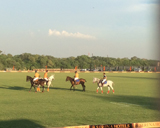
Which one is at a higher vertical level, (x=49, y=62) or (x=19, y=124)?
(x=49, y=62)

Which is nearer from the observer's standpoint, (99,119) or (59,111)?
(99,119)

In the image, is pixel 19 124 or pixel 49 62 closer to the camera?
pixel 19 124

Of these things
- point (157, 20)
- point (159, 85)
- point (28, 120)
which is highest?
point (157, 20)

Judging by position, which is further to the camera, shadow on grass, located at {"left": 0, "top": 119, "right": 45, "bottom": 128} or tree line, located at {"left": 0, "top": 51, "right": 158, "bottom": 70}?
tree line, located at {"left": 0, "top": 51, "right": 158, "bottom": 70}

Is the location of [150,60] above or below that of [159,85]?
above

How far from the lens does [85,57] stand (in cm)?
11750

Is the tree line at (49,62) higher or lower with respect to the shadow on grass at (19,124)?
higher

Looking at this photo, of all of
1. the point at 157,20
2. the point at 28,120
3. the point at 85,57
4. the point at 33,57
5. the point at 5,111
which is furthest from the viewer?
the point at 85,57

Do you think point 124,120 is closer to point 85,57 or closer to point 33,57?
point 33,57

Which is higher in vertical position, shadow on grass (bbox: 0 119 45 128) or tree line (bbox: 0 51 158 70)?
tree line (bbox: 0 51 158 70)

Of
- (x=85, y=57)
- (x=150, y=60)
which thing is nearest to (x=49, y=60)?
(x=85, y=57)

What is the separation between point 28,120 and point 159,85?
6223 mm

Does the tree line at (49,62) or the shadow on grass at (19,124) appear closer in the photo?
the shadow on grass at (19,124)

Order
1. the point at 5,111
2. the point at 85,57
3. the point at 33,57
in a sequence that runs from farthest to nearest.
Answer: the point at 85,57, the point at 33,57, the point at 5,111
